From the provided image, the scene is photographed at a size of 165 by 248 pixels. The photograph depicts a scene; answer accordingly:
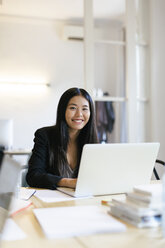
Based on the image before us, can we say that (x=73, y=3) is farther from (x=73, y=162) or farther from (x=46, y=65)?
(x=73, y=162)

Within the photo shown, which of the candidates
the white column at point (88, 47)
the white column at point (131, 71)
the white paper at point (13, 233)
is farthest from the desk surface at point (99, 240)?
the white column at point (131, 71)

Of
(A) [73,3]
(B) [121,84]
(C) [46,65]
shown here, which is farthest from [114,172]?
(C) [46,65]

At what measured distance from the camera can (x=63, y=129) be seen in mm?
1922

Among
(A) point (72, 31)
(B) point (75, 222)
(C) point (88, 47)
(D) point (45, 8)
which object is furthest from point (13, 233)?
(A) point (72, 31)

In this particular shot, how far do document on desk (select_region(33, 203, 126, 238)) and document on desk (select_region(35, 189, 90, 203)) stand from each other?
204 millimetres

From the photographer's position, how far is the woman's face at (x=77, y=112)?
191cm

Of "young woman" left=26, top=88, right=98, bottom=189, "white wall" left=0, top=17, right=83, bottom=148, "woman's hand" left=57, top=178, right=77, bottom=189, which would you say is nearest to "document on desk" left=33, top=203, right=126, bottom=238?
"woman's hand" left=57, top=178, right=77, bottom=189

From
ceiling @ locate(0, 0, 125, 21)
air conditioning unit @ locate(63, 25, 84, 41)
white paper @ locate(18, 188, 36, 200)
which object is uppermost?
ceiling @ locate(0, 0, 125, 21)

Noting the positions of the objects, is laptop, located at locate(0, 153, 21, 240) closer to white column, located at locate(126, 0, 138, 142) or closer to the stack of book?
the stack of book

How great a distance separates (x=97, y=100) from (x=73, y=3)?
7.99 feet

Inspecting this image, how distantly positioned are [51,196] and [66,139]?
623 mm

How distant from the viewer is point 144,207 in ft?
2.88

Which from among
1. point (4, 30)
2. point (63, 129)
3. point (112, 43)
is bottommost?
point (63, 129)

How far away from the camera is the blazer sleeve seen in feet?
5.09
